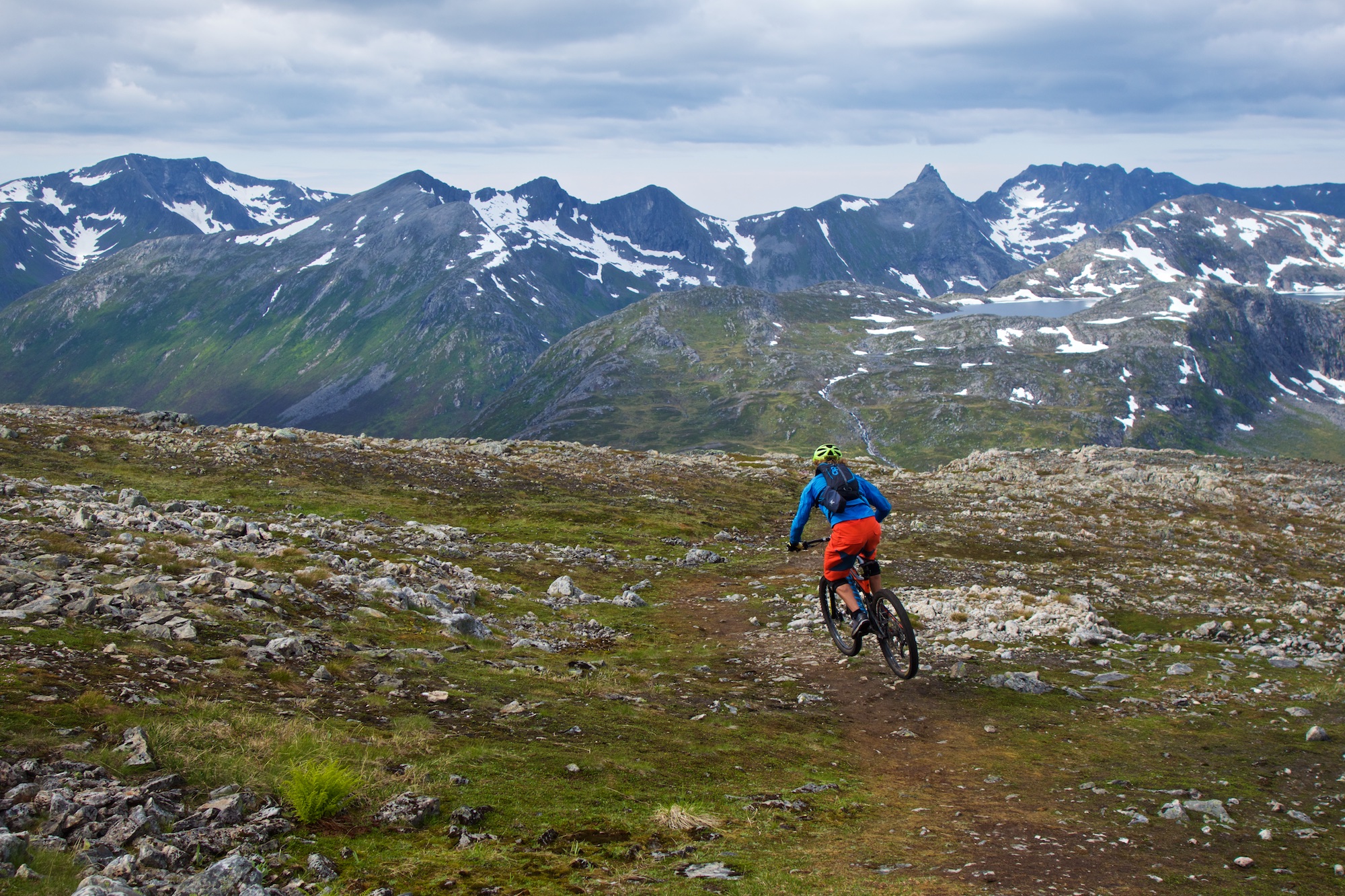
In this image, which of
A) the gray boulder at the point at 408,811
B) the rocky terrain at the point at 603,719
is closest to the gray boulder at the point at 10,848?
the rocky terrain at the point at 603,719

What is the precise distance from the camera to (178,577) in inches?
733

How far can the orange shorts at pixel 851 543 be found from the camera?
57.1 feet

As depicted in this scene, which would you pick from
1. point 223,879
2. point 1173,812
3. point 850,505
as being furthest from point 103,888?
point 1173,812

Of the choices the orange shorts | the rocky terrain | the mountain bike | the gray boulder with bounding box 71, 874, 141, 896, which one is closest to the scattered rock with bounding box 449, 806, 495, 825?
the rocky terrain

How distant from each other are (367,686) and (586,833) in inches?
253

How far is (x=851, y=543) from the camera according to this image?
17469 mm

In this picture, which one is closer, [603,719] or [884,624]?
[603,719]

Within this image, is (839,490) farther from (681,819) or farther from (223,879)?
(223,879)

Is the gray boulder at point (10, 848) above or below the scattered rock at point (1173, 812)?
above

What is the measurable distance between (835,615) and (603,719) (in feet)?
21.2

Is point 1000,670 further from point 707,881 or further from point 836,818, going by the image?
point 707,881

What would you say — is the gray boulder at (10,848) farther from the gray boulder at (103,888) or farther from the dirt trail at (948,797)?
the dirt trail at (948,797)

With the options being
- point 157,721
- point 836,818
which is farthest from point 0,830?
point 836,818

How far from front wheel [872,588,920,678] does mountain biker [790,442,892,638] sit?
0.83ft
